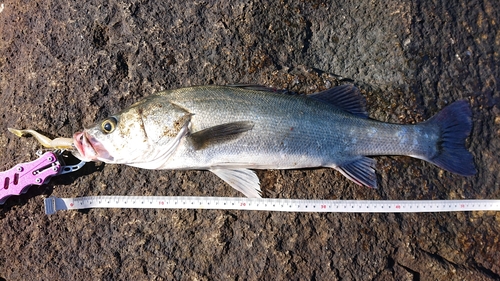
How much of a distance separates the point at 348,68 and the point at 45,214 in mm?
3308

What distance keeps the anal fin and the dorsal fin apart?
45cm

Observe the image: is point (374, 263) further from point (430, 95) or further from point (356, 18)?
point (356, 18)

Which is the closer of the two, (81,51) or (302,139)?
(302,139)

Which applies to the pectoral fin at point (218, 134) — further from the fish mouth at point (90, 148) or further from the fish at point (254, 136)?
the fish mouth at point (90, 148)

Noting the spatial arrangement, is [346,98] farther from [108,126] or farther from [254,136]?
[108,126]

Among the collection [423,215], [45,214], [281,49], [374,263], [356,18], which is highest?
[356,18]

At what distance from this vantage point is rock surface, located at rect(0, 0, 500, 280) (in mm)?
3238

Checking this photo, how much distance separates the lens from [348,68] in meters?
3.77

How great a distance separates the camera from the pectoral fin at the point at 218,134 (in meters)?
3.05

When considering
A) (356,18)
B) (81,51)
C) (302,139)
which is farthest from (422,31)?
(81,51)

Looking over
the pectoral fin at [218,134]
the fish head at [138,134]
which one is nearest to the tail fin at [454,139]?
the pectoral fin at [218,134]

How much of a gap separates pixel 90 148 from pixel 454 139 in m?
3.30

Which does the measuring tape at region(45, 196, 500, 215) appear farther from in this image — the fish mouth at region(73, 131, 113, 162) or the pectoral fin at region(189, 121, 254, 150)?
the pectoral fin at region(189, 121, 254, 150)

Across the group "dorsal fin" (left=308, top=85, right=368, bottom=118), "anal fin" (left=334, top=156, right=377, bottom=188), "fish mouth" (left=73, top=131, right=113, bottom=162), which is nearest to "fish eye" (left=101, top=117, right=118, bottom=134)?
"fish mouth" (left=73, top=131, right=113, bottom=162)
